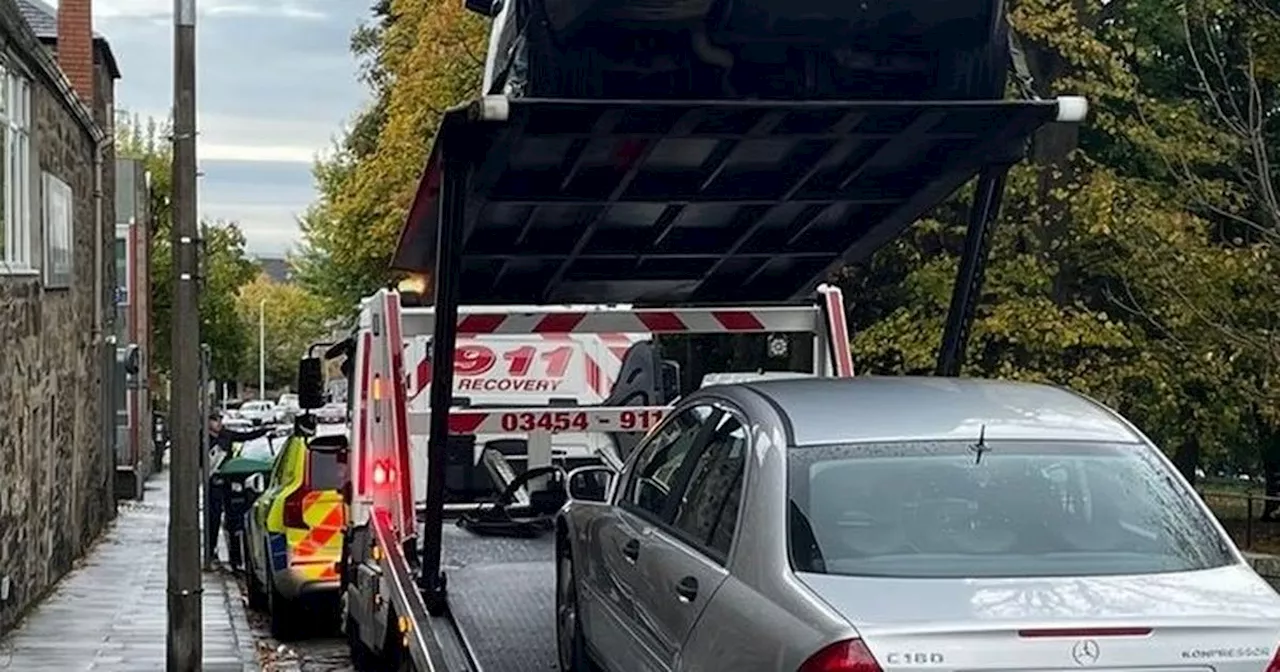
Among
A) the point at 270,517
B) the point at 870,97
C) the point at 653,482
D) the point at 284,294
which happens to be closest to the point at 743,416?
the point at 653,482

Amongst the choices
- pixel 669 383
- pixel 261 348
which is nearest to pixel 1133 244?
pixel 669 383

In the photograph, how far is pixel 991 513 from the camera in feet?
16.9

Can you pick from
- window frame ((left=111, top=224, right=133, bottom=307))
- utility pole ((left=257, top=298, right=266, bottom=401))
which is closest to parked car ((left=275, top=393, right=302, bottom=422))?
window frame ((left=111, top=224, right=133, bottom=307))

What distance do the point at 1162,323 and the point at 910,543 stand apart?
16.8m

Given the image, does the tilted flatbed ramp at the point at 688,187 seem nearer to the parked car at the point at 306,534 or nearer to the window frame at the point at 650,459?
the window frame at the point at 650,459

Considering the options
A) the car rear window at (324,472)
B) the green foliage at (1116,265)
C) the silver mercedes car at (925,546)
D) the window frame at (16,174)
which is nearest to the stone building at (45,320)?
the window frame at (16,174)

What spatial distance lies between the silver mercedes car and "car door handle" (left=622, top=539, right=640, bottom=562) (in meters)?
0.01

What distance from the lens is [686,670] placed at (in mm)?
5312

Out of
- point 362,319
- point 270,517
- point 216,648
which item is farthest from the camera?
point 270,517

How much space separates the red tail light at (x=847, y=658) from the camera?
434cm

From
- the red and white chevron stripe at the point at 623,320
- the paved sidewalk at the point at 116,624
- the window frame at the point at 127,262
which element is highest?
the window frame at the point at 127,262

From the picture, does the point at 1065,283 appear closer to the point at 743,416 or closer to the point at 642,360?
the point at 642,360

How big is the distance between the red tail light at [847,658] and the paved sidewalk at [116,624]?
787 centimetres

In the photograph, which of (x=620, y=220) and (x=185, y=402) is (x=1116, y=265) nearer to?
(x=185, y=402)
